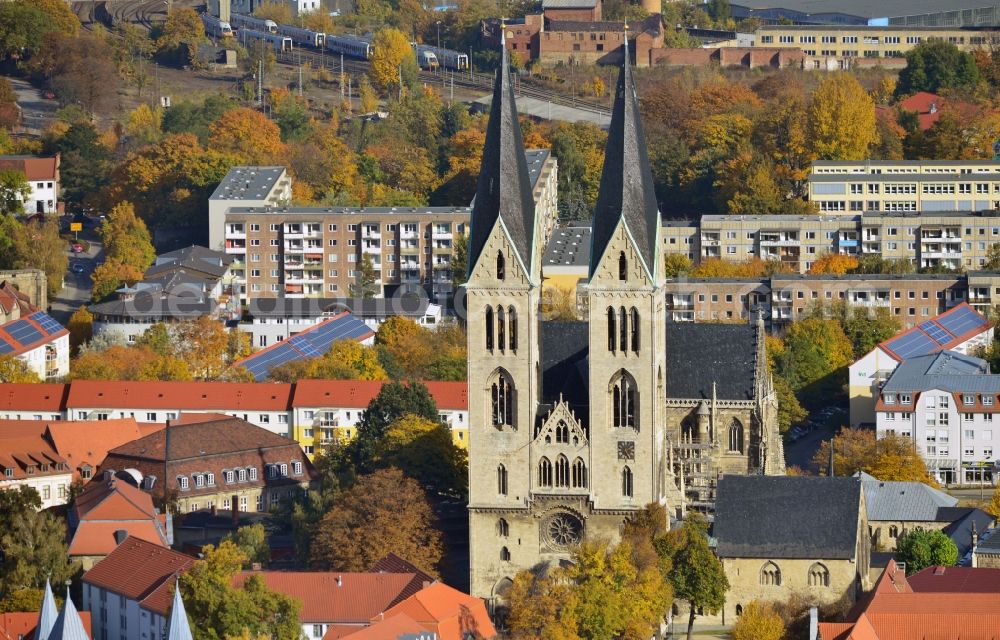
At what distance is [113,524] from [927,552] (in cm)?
3098

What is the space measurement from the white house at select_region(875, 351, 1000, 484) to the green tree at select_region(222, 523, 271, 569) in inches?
1279

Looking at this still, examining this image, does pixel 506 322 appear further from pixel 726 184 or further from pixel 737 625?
pixel 726 184

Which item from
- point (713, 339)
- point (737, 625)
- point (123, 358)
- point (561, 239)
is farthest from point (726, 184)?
point (737, 625)

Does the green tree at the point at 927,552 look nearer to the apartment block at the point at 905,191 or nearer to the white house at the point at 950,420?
the white house at the point at 950,420

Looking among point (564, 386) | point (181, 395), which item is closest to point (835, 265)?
point (181, 395)

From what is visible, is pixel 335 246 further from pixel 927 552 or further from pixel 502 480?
pixel 927 552

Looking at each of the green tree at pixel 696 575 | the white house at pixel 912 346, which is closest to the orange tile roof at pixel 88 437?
the white house at pixel 912 346

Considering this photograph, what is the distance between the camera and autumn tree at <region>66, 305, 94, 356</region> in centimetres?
17538

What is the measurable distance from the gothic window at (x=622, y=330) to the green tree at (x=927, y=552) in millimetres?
13686

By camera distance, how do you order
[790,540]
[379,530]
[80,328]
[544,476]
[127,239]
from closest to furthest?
[790,540]
[544,476]
[379,530]
[80,328]
[127,239]

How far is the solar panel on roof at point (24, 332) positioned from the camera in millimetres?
169875

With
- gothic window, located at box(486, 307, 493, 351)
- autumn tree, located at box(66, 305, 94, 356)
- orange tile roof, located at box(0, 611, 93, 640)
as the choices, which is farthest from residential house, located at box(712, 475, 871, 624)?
autumn tree, located at box(66, 305, 94, 356)

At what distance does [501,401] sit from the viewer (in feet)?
401

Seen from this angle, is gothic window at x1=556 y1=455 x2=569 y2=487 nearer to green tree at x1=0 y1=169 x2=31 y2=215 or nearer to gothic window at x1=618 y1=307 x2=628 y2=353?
gothic window at x1=618 y1=307 x2=628 y2=353
